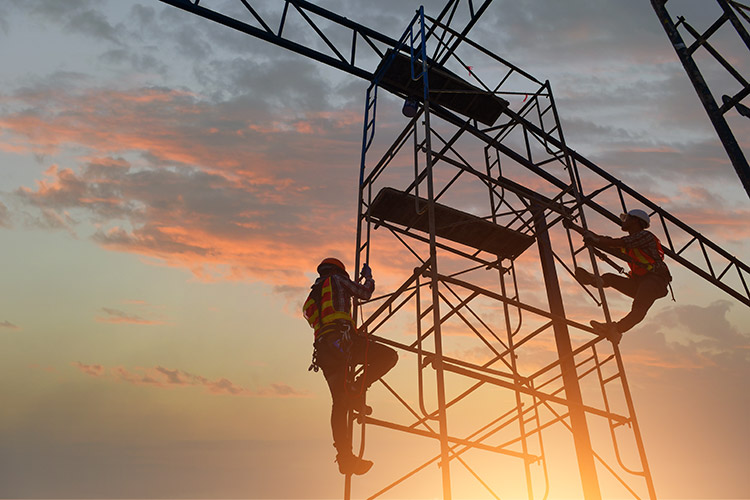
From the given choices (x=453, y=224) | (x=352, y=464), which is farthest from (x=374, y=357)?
(x=453, y=224)

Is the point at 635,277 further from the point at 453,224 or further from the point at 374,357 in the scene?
the point at 374,357

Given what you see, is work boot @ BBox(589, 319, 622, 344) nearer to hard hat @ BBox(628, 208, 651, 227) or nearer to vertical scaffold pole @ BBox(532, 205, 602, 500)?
vertical scaffold pole @ BBox(532, 205, 602, 500)

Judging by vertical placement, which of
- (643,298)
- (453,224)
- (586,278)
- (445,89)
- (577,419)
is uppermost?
(445,89)

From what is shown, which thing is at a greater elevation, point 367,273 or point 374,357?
point 367,273

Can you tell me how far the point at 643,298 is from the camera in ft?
26.3

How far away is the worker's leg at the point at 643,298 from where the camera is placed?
7.87 metres

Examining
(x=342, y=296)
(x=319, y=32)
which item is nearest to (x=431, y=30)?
(x=319, y=32)

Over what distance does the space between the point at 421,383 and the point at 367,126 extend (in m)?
5.66

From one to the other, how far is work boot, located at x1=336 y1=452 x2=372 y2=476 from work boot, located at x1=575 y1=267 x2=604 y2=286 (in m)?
4.36

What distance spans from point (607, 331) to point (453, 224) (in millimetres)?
2801

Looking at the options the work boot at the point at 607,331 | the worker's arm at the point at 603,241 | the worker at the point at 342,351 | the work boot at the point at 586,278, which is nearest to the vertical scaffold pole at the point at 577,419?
the work boot at the point at 607,331

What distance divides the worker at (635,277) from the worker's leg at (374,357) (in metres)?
3.07

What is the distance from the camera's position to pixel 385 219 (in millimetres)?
9617

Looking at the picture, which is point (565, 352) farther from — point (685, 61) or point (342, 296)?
point (685, 61)
